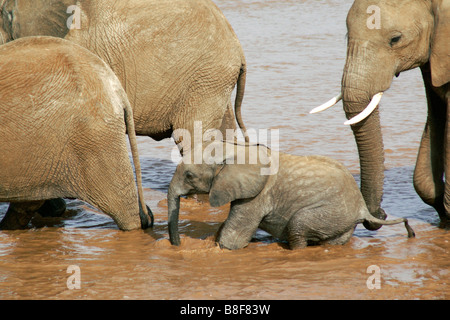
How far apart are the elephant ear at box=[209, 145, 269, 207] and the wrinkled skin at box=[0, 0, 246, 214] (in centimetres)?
113

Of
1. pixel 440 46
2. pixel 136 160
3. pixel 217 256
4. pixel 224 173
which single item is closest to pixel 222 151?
pixel 224 173

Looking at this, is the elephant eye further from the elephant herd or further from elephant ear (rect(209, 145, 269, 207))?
elephant ear (rect(209, 145, 269, 207))

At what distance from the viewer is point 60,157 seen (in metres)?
5.44

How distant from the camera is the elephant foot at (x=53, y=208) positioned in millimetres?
6236

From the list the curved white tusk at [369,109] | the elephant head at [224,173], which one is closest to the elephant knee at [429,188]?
the curved white tusk at [369,109]

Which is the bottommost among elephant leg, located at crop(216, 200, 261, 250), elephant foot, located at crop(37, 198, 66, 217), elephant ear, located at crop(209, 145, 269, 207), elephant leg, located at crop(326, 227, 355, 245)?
elephant foot, located at crop(37, 198, 66, 217)

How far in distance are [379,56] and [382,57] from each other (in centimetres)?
2

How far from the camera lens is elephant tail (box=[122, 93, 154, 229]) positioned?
559cm

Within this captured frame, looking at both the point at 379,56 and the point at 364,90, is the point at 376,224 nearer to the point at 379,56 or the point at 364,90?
the point at 364,90

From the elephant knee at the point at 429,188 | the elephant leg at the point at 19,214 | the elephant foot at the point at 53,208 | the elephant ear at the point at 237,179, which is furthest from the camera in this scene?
the elephant foot at the point at 53,208

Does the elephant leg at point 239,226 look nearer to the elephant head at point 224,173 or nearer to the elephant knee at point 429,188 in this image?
the elephant head at point 224,173

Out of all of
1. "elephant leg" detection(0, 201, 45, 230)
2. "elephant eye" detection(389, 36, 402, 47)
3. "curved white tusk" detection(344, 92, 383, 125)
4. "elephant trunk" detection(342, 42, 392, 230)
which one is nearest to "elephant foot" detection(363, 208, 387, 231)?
"elephant trunk" detection(342, 42, 392, 230)

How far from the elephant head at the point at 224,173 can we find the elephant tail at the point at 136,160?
0.49 m

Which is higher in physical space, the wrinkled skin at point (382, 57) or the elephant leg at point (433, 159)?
the wrinkled skin at point (382, 57)
